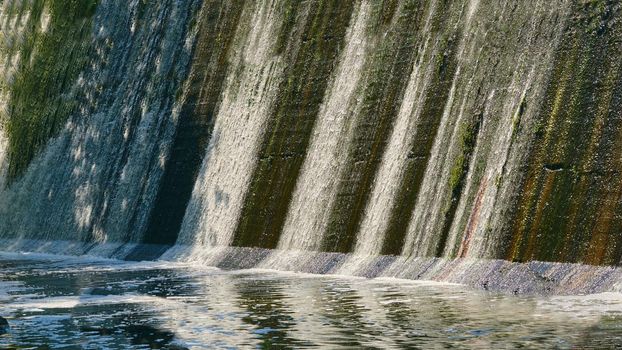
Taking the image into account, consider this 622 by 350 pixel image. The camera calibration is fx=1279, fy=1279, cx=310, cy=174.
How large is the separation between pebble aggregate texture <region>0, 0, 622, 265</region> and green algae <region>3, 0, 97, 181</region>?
112 mm

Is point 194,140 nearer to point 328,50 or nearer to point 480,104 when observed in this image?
point 328,50

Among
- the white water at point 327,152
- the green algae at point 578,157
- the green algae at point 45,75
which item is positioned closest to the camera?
the green algae at point 578,157

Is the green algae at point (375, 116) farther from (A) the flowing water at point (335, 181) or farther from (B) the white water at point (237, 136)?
(B) the white water at point (237, 136)

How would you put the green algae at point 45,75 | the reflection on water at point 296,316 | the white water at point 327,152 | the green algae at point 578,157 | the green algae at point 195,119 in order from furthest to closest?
the green algae at point 45,75, the green algae at point 195,119, the white water at point 327,152, the green algae at point 578,157, the reflection on water at point 296,316

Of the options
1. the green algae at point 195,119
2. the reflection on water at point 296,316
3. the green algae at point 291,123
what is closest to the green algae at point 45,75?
the green algae at point 195,119

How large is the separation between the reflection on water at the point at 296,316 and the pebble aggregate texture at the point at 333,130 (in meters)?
1.88

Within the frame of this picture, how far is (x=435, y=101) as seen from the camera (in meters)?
23.9

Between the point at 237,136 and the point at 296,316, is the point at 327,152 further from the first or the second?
the point at 296,316

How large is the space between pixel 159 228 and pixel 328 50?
6802 millimetres

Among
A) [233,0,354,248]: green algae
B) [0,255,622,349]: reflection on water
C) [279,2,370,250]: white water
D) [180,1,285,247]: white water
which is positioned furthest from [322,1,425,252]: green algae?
[180,1,285,247]: white water

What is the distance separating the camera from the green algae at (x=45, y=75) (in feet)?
136

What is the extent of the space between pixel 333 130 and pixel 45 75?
19.4 m

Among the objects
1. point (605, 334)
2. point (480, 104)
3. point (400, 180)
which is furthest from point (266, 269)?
point (605, 334)

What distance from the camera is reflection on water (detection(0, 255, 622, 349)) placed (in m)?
14.4
